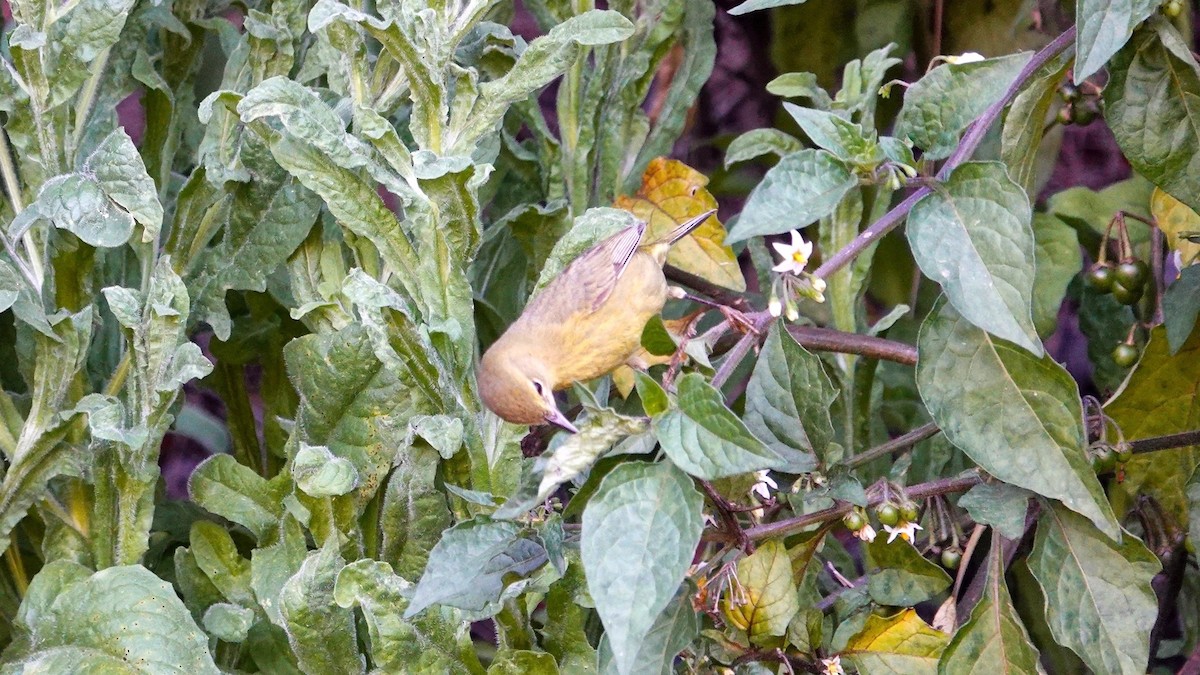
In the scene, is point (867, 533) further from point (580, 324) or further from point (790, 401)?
Result: point (580, 324)

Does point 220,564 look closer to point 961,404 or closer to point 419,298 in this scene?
point 419,298

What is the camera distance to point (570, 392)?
1.14 metres

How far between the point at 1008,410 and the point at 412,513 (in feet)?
1.46

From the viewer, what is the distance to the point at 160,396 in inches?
35.2

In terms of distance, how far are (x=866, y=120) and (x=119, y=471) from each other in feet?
2.39

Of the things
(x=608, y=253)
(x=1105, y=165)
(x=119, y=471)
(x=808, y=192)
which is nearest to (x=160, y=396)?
(x=119, y=471)

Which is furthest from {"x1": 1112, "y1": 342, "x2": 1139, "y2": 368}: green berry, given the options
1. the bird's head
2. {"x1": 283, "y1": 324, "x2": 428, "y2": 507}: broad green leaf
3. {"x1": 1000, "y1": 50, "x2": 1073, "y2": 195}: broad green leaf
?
{"x1": 283, "y1": 324, "x2": 428, "y2": 507}: broad green leaf

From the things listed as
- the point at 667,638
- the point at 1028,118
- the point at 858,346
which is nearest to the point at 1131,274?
the point at 1028,118

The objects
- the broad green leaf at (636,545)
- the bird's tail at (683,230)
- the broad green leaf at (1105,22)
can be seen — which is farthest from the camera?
the bird's tail at (683,230)

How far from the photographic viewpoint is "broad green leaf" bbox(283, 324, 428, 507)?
89 centimetres

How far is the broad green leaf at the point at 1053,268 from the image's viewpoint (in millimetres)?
1119

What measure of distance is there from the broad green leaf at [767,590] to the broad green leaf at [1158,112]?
0.40m

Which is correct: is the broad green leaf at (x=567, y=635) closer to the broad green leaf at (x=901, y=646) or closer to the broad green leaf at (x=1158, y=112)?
the broad green leaf at (x=901, y=646)

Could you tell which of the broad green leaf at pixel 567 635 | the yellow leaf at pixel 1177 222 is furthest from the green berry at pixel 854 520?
the yellow leaf at pixel 1177 222
